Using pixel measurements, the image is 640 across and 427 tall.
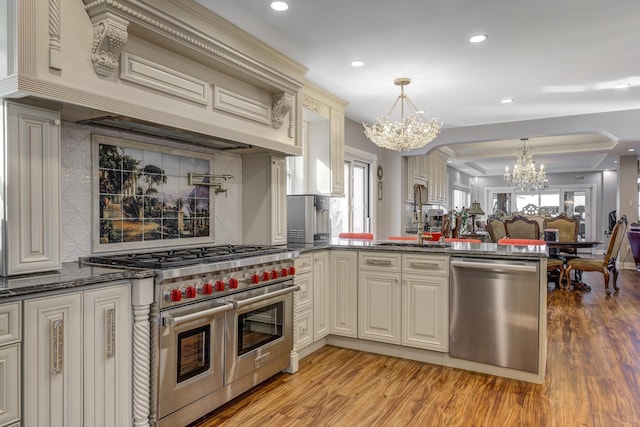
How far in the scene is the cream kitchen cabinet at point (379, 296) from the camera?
3.45 m

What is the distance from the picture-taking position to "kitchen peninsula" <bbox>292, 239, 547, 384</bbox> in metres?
2.96

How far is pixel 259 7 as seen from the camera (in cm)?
276

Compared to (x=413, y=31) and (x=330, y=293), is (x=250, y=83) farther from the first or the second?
(x=330, y=293)

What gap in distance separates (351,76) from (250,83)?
1443 millimetres

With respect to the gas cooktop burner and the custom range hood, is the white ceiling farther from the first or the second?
the gas cooktop burner

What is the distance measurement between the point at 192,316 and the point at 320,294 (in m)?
1.57

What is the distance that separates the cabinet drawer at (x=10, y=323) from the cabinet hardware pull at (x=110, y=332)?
37 cm

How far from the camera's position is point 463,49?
137 inches

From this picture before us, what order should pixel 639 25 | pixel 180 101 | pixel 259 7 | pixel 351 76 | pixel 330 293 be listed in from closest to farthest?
pixel 180 101
pixel 259 7
pixel 639 25
pixel 330 293
pixel 351 76

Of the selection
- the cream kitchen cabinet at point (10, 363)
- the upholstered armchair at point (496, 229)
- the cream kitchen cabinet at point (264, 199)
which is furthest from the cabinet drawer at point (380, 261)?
the upholstered armchair at point (496, 229)

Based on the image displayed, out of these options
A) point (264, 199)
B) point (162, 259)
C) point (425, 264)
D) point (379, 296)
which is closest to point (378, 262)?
point (379, 296)

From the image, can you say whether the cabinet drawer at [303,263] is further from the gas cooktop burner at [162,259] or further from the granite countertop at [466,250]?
the gas cooktop burner at [162,259]

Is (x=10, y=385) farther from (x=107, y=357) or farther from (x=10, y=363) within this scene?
(x=107, y=357)

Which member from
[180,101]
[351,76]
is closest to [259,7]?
[180,101]
